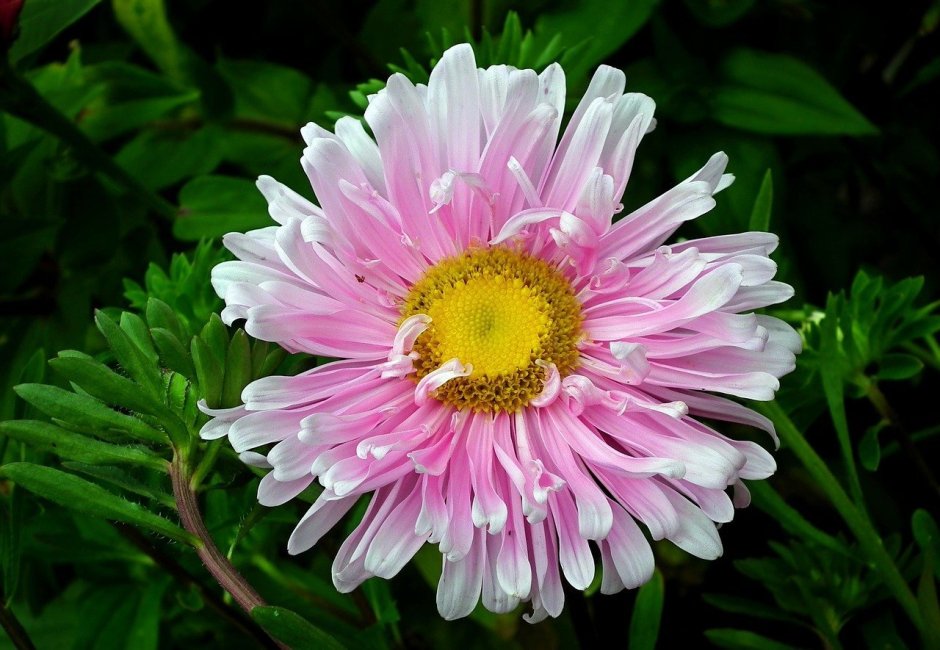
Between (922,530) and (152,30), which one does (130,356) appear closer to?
(922,530)

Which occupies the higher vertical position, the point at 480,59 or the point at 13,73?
the point at 480,59

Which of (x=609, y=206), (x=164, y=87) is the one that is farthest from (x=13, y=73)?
(x=609, y=206)

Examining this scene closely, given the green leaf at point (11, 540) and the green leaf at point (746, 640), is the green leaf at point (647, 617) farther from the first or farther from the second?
the green leaf at point (11, 540)

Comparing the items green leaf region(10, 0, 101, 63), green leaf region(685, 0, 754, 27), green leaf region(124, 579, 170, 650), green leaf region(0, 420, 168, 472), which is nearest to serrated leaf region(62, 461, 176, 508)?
green leaf region(0, 420, 168, 472)

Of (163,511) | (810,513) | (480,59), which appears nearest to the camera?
(163,511)

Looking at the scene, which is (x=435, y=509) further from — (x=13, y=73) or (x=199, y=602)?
(x=13, y=73)

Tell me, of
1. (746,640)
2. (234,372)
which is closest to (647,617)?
(746,640)

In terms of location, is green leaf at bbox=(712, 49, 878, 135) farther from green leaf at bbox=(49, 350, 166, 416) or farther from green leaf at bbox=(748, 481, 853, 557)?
green leaf at bbox=(49, 350, 166, 416)
